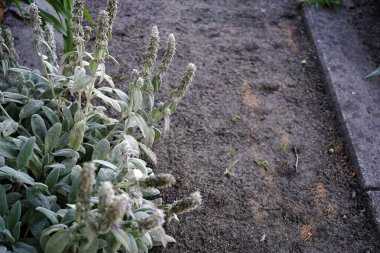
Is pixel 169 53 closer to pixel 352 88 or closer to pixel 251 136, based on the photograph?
pixel 251 136

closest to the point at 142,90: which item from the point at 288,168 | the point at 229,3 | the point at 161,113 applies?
the point at 161,113

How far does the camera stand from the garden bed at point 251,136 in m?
2.34

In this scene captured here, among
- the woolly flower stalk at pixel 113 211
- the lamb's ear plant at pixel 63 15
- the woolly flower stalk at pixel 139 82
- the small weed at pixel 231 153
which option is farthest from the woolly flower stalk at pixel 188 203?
the lamb's ear plant at pixel 63 15

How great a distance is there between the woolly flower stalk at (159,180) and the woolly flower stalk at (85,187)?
20 centimetres

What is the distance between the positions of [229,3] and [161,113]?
2162 millimetres

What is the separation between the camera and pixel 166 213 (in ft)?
5.84

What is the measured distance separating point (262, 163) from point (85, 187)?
1.52 metres

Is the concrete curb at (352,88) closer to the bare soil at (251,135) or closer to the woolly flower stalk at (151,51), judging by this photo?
the bare soil at (251,135)

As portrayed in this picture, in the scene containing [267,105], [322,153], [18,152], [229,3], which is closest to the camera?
[18,152]

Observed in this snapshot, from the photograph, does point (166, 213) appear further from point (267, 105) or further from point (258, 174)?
point (267, 105)

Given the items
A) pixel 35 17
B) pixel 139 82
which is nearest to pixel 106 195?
pixel 139 82

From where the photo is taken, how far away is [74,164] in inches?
79.6

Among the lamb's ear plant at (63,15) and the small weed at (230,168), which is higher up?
the lamb's ear plant at (63,15)

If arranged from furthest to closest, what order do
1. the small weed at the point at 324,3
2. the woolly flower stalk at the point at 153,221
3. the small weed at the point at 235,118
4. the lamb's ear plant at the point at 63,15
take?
1. the small weed at the point at 324,3
2. the small weed at the point at 235,118
3. the lamb's ear plant at the point at 63,15
4. the woolly flower stalk at the point at 153,221
